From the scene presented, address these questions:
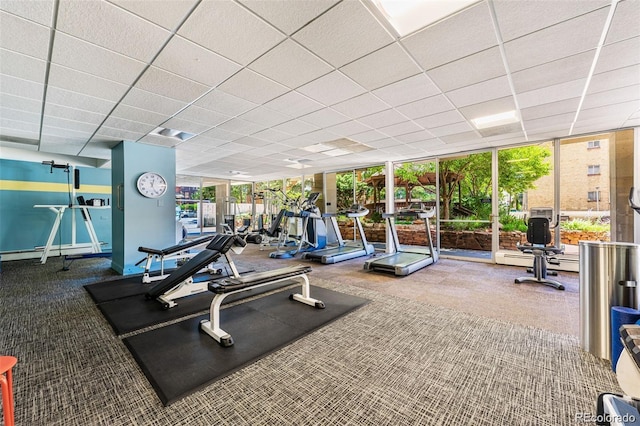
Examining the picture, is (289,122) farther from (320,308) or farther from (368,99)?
(320,308)

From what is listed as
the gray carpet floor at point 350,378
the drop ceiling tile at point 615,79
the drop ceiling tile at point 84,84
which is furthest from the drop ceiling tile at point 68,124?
the drop ceiling tile at point 615,79

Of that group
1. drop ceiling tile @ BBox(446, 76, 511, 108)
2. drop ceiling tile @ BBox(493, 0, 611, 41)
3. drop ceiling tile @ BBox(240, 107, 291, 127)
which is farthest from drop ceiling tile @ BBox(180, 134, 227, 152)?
drop ceiling tile @ BBox(493, 0, 611, 41)

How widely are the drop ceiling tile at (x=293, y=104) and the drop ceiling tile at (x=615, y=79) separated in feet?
10.2

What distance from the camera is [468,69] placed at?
2.67 m

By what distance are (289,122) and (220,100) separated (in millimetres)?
1188

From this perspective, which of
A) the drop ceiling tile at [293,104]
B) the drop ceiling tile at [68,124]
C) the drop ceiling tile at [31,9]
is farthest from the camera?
the drop ceiling tile at [68,124]

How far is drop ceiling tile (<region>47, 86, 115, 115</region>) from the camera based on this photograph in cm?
310

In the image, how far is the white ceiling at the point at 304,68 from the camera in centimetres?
193

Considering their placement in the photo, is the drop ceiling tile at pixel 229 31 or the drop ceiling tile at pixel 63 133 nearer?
the drop ceiling tile at pixel 229 31

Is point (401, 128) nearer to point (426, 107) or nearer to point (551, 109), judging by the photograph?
point (426, 107)

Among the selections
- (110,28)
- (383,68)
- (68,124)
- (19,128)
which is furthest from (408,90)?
(19,128)

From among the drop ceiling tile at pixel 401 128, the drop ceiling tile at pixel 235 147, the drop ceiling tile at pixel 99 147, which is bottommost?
the drop ceiling tile at pixel 99 147

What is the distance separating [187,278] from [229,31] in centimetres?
261

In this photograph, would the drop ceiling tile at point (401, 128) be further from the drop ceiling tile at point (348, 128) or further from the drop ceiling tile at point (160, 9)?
the drop ceiling tile at point (160, 9)
